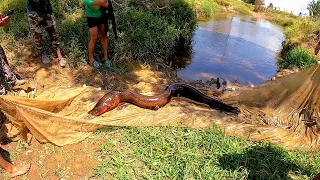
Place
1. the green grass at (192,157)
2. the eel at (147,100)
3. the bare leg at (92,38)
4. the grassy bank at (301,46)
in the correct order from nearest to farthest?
the green grass at (192,157) < the eel at (147,100) < the bare leg at (92,38) < the grassy bank at (301,46)

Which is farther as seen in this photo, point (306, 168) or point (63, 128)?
point (63, 128)

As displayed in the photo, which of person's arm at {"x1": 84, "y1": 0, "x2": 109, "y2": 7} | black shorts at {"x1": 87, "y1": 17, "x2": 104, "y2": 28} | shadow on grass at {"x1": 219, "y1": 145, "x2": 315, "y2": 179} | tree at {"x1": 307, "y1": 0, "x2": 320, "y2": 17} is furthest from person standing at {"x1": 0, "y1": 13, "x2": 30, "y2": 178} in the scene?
tree at {"x1": 307, "y1": 0, "x2": 320, "y2": 17}

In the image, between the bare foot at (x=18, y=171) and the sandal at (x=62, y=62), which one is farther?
the sandal at (x=62, y=62)

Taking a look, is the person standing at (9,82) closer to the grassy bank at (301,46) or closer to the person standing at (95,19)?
the person standing at (95,19)

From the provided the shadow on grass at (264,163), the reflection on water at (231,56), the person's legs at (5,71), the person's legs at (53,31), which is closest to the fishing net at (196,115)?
the shadow on grass at (264,163)

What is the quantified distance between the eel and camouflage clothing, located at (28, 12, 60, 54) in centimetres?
227

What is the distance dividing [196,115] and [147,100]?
92 centimetres

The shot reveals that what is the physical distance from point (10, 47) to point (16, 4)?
1889 mm

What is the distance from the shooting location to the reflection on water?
7.70m

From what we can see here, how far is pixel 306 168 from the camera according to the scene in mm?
3090

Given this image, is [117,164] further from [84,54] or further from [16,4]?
[16,4]

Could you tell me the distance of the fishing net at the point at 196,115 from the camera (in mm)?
3254

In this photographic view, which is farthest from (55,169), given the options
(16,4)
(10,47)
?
(16,4)

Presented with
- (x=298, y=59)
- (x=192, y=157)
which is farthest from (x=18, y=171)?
(x=298, y=59)
